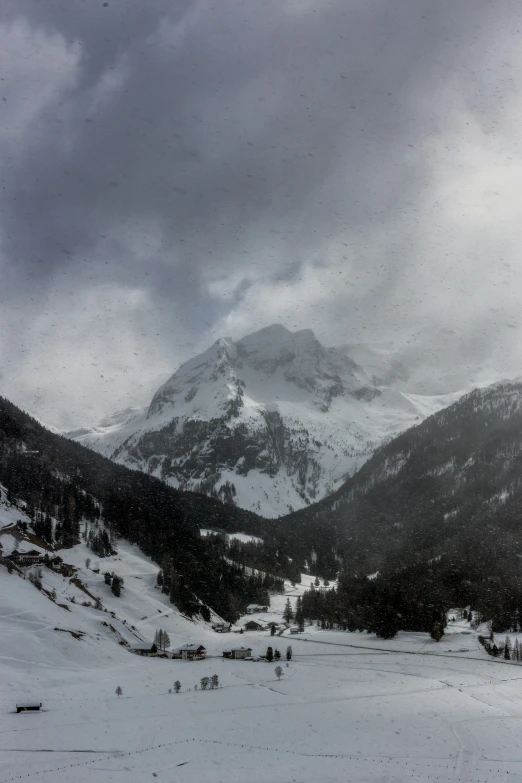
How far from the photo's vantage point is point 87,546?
13625cm

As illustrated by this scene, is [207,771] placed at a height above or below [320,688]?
above

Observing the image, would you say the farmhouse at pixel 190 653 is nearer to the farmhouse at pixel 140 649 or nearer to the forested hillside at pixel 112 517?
the farmhouse at pixel 140 649

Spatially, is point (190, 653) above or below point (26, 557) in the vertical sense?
below

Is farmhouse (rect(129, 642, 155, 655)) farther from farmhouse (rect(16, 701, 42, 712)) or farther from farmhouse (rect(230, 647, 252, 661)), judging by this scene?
farmhouse (rect(16, 701, 42, 712))

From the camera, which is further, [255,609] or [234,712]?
[255,609]

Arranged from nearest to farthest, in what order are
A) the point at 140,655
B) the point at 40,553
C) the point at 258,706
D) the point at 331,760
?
the point at 331,760 < the point at 258,706 < the point at 140,655 < the point at 40,553

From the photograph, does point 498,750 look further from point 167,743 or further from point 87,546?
point 87,546

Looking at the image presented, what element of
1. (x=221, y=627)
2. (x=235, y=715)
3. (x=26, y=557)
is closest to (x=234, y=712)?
→ (x=235, y=715)

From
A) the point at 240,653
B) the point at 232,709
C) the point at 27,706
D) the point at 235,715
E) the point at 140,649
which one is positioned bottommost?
the point at 240,653

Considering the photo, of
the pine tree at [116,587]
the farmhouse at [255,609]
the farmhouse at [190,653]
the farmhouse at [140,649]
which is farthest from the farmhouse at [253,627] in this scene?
the farmhouse at [140,649]

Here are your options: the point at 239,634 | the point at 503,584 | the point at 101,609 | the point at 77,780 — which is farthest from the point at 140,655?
the point at 503,584

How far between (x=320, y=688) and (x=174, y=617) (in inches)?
2130

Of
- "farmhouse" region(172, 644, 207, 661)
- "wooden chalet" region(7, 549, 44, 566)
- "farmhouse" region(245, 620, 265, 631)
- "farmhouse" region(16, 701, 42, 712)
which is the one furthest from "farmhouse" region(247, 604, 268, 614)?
"farmhouse" region(16, 701, 42, 712)

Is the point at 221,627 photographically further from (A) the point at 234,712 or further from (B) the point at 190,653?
(A) the point at 234,712
